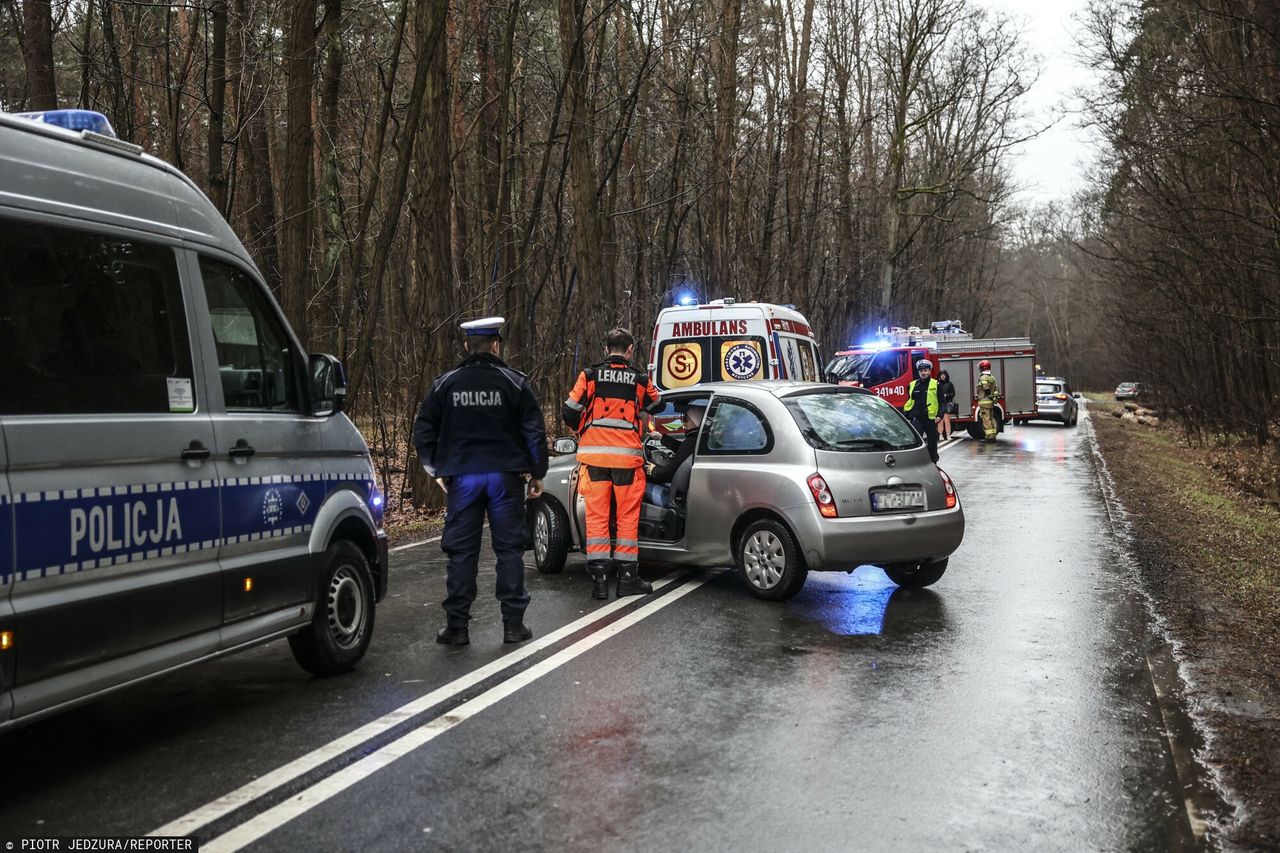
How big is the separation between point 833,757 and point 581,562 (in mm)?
5491

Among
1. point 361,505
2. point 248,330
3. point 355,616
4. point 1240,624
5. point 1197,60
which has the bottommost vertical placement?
point 1240,624

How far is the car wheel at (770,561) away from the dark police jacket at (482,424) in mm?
2109

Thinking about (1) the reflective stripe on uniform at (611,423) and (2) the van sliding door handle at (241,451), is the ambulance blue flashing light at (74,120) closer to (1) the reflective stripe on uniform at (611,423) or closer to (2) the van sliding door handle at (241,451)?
(2) the van sliding door handle at (241,451)

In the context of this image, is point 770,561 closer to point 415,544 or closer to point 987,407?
point 415,544

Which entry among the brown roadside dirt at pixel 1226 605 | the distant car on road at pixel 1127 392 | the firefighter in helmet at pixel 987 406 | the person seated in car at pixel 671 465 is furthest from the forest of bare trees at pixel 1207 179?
the distant car on road at pixel 1127 392

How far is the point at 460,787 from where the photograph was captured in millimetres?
4340

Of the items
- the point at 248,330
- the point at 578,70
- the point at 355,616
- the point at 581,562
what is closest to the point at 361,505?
the point at 355,616

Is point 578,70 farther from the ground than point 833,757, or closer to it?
farther from the ground

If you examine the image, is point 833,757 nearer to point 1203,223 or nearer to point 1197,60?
point 1197,60

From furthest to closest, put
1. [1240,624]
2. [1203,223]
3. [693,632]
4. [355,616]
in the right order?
[1203,223], [1240,624], [693,632], [355,616]

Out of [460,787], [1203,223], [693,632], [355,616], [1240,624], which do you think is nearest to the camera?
[460,787]

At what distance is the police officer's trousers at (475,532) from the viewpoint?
22.2 feet

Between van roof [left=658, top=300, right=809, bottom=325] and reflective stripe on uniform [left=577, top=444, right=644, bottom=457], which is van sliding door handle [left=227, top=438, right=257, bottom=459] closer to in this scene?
reflective stripe on uniform [left=577, top=444, right=644, bottom=457]

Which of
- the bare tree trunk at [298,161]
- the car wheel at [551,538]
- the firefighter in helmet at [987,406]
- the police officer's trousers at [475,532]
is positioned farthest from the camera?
the firefighter in helmet at [987,406]
